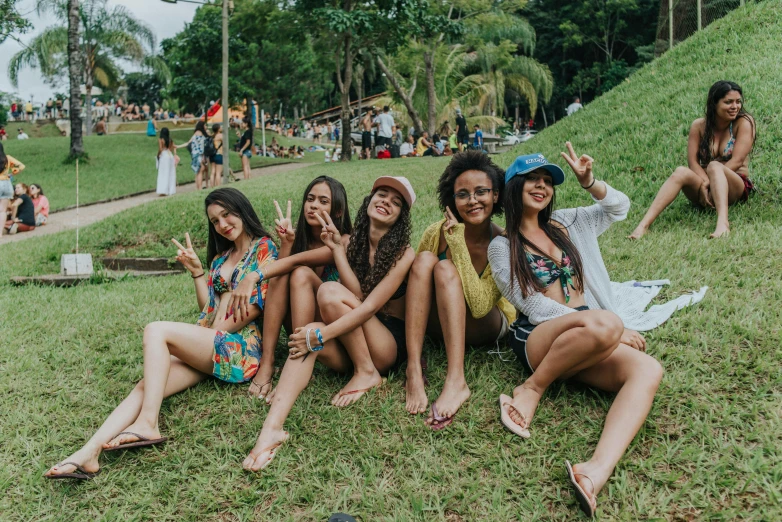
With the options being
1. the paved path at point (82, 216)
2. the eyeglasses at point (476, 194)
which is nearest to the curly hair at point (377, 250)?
the eyeglasses at point (476, 194)

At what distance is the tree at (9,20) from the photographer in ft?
53.0

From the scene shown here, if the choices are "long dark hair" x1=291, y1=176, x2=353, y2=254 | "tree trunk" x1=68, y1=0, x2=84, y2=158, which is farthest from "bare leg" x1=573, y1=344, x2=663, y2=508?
"tree trunk" x1=68, y1=0, x2=84, y2=158

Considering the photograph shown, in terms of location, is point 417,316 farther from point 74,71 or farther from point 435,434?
point 74,71

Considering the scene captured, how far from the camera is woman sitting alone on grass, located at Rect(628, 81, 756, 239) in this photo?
5562mm

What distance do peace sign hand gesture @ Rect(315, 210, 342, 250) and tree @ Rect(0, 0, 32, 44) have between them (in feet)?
55.6

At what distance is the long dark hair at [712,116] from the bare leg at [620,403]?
11.9 ft

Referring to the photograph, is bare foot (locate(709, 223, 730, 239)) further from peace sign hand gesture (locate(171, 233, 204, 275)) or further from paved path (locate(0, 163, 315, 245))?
paved path (locate(0, 163, 315, 245))

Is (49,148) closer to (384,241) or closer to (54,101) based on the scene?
(384,241)

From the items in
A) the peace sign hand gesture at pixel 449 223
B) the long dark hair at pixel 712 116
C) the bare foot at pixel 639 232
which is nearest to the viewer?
the peace sign hand gesture at pixel 449 223

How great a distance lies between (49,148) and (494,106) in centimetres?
2140

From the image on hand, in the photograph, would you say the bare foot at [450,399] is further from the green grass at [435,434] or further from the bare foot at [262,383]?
the bare foot at [262,383]

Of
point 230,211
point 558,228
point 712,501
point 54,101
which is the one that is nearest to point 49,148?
point 230,211

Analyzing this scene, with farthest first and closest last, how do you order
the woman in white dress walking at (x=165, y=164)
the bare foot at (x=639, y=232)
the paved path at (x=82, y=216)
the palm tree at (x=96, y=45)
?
the palm tree at (x=96, y=45) → the woman in white dress walking at (x=165, y=164) → the paved path at (x=82, y=216) → the bare foot at (x=639, y=232)

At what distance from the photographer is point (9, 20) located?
16.2 metres
